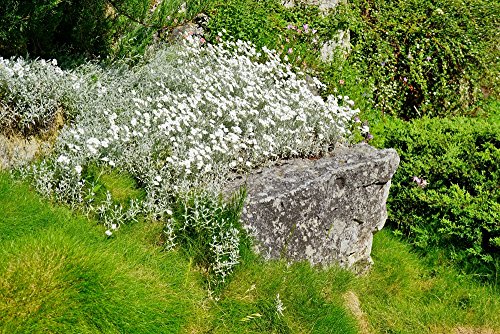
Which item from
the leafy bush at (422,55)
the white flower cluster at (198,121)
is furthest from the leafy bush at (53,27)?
the leafy bush at (422,55)

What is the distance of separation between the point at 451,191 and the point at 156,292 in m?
3.61

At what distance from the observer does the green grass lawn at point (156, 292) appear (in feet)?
11.2

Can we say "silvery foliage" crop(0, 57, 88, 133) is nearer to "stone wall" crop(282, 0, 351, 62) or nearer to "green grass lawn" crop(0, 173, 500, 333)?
"green grass lawn" crop(0, 173, 500, 333)

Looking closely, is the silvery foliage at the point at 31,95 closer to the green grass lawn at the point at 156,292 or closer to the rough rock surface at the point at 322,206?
the green grass lawn at the point at 156,292

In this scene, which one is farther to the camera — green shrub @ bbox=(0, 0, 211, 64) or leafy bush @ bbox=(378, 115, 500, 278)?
leafy bush @ bbox=(378, 115, 500, 278)

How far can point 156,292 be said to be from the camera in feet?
12.5

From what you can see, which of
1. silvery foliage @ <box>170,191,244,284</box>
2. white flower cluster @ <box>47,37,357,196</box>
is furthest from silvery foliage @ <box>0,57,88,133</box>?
silvery foliage @ <box>170,191,244,284</box>

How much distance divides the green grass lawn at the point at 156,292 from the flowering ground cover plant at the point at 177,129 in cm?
20

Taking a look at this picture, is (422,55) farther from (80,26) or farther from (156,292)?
(156,292)

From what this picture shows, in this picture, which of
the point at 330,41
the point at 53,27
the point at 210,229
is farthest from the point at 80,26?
the point at 330,41

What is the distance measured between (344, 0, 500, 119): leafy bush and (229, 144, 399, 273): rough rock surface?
357 cm

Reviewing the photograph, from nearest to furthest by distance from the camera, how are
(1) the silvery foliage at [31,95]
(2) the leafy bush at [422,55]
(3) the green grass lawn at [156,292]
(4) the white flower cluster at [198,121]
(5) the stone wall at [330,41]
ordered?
(3) the green grass lawn at [156,292] < (4) the white flower cluster at [198,121] < (1) the silvery foliage at [31,95] < (5) the stone wall at [330,41] < (2) the leafy bush at [422,55]

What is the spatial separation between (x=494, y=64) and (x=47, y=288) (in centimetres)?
850

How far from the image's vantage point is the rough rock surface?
15.1ft
